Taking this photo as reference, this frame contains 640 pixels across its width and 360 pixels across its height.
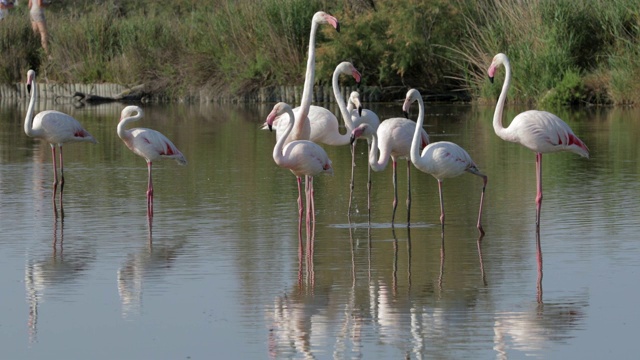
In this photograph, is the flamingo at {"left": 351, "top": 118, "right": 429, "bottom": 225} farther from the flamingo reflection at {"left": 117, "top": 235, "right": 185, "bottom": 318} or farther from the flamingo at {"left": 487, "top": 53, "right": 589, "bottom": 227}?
the flamingo reflection at {"left": 117, "top": 235, "right": 185, "bottom": 318}

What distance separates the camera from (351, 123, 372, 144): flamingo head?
382 inches

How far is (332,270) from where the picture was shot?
837cm

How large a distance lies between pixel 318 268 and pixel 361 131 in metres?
1.82

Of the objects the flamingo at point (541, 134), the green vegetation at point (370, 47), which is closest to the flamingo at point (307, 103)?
the flamingo at point (541, 134)

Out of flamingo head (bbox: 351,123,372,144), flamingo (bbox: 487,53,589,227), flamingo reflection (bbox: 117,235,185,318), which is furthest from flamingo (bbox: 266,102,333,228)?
flamingo (bbox: 487,53,589,227)

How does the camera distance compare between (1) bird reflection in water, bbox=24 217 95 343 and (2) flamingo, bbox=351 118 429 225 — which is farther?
(2) flamingo, bbox=351 118 429 225

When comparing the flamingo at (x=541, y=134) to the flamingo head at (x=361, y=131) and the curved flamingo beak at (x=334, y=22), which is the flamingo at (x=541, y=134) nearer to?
the flamingo head at (x=361, y=131)

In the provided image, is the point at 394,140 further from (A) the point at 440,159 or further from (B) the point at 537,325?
(B) the point at 537,325

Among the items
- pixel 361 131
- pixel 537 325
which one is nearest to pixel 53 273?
pixel 361 131

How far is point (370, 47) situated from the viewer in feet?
95.2

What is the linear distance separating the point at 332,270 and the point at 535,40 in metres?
18.1

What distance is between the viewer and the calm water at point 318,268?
646 centimetres

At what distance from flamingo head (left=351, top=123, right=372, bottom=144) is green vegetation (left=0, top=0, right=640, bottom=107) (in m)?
14.8

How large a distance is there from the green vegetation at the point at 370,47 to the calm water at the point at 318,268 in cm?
1098
